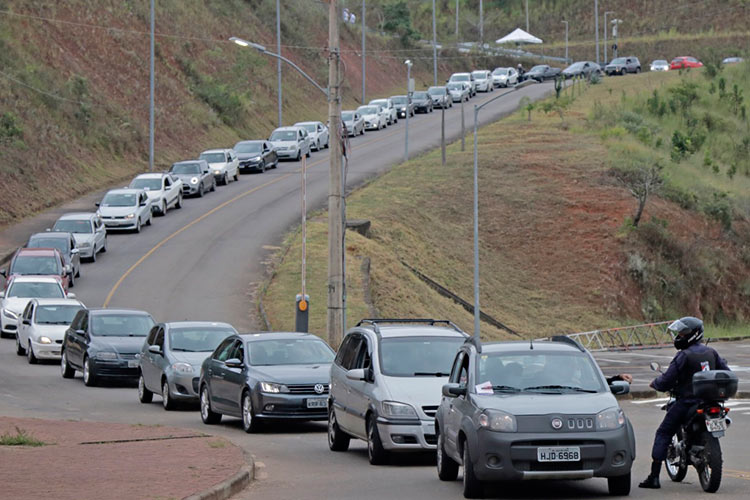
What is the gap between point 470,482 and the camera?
1205 centimetres

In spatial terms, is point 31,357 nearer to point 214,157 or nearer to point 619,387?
point 619,387

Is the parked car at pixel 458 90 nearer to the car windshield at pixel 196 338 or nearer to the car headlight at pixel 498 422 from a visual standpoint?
the car windshield at pixel 196 338

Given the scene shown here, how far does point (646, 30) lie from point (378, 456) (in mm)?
137585

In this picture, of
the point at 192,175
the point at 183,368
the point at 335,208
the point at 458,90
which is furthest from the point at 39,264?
the point at 458,90

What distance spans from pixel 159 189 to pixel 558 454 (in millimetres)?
43736

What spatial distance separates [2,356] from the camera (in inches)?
1232

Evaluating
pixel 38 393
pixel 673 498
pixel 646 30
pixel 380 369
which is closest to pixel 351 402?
pixel 380 369

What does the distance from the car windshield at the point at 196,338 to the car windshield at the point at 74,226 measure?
2287 centimetres

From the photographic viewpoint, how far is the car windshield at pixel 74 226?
4508 centimetres

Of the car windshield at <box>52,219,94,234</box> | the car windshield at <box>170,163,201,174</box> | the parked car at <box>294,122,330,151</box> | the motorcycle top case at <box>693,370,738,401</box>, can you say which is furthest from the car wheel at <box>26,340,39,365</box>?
the parked car at <box>294,122,330,151</box>

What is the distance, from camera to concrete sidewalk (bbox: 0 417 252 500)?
11922 mm

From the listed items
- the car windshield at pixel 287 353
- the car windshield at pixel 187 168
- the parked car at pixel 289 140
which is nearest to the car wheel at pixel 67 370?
the car windshield at pixel 287 353

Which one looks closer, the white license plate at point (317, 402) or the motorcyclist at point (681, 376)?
the motorcyclist at point (681, 376)

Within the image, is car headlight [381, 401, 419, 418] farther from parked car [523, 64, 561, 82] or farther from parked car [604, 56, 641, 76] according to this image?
parked car [604, 56, 641, 76]
